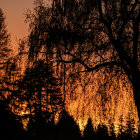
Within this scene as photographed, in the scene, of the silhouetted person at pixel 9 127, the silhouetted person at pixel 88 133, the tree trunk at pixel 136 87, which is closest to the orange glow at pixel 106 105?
the tree trunk at pixel 136 87

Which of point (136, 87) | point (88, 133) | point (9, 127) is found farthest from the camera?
point (88, 133)

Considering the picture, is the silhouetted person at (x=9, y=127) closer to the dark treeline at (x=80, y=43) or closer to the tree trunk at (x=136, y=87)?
the dark treeline at (x=80, y=43)

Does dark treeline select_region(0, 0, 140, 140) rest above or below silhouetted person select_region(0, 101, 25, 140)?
above

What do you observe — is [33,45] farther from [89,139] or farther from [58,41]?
[89,139]

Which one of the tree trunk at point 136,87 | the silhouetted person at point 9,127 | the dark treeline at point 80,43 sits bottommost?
the silhouetted person at point 9,127

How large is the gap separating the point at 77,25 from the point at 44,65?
5.28ft

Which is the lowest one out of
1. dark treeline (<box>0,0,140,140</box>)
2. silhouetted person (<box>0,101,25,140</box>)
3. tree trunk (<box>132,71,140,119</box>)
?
silhouetted person (<box>0,101,25,140</box>)

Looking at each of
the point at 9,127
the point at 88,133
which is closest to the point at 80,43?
the point at 9,127

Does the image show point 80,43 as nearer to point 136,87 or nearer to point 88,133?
point 136,87

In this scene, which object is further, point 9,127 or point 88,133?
point 88,133

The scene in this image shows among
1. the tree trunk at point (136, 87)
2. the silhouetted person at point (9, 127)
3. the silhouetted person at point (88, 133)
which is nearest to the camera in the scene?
the tree trunk at point (136, 87)

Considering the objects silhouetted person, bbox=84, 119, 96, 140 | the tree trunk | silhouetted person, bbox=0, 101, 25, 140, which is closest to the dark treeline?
the tree trunk

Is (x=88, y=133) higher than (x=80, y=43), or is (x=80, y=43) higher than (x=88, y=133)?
(x=80, y=43)

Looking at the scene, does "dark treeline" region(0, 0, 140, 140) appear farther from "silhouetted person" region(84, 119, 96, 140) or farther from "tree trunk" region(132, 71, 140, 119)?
"silhouetted person" region(84, 119, 96, 140)
